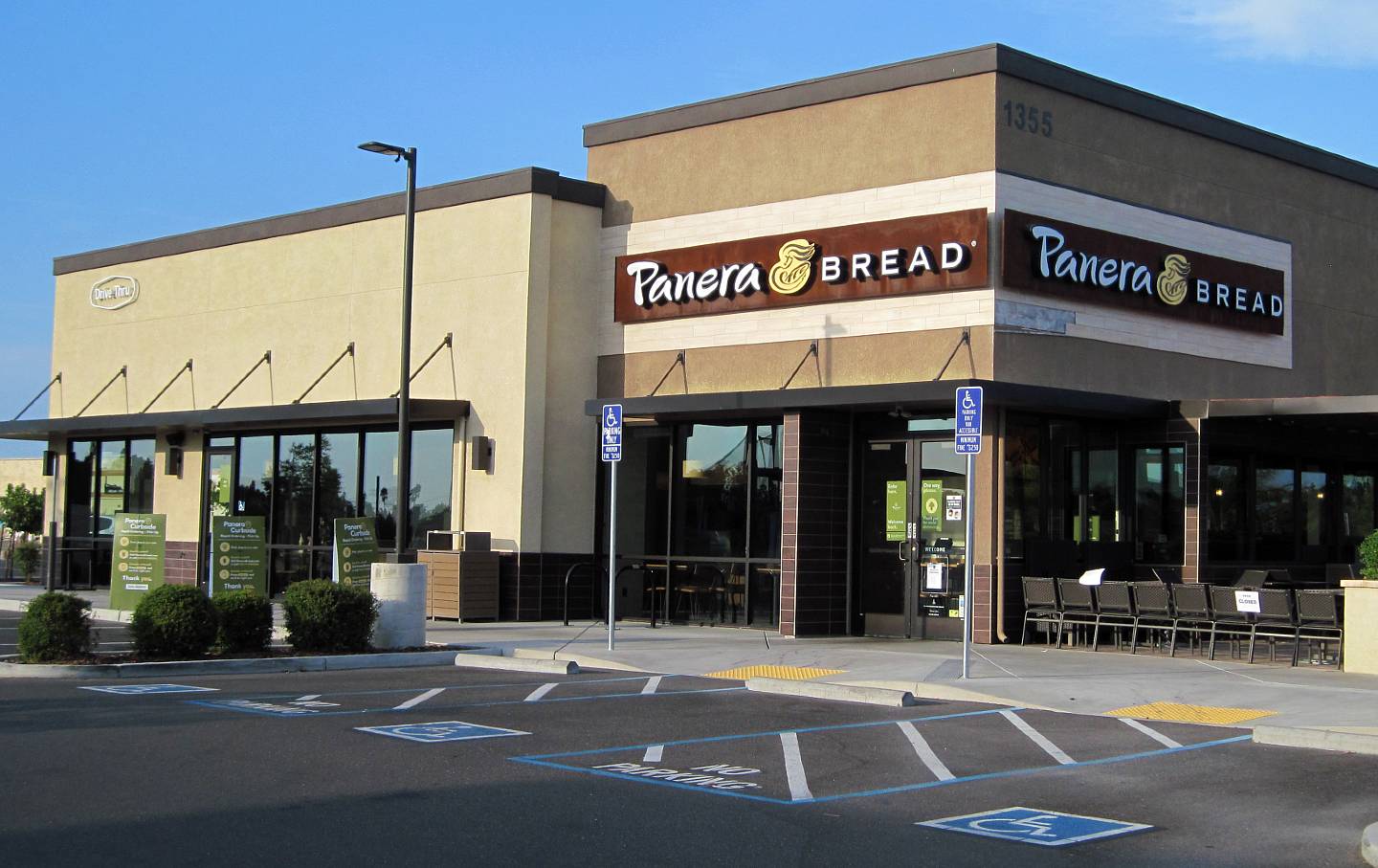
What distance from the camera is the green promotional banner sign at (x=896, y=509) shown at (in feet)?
71.5

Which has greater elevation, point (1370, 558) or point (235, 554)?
point (1370, 558)

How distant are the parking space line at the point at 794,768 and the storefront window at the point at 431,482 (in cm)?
1403

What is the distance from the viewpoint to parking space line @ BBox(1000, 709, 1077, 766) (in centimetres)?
Result: 1126

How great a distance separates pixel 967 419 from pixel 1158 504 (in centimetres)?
760

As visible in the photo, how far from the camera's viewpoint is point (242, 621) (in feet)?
57.0

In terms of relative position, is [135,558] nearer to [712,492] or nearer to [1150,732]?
[712,492]

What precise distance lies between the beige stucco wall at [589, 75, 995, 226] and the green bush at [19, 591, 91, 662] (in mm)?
11789

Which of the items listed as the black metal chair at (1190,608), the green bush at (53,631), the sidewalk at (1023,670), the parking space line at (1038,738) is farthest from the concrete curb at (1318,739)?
the green bush at (53,631)

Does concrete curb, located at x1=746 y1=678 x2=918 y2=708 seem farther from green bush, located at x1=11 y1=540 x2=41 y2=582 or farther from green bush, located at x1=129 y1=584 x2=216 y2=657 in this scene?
green bush, located at x1=11 y1=540 x2=41 y2=582

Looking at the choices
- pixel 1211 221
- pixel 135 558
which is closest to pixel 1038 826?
pixel 1211 221

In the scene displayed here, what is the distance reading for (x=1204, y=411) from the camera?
69.7 feet

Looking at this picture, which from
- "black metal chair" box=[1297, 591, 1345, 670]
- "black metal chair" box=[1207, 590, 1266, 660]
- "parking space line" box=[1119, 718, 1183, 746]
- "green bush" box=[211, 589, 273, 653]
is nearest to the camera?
"parking space line" box=[1119, 718, 1183, 746]

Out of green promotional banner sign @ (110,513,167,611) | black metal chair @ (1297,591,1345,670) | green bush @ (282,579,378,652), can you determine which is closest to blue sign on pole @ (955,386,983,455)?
black metal chair @ (1297,591,1345,670)

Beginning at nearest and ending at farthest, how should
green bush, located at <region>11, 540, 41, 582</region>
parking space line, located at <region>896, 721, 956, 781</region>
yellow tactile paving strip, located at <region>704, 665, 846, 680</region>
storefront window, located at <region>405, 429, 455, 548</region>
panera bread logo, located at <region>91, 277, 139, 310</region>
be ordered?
parking space line, located at <region>896, 721, 956, 781</region> < yellow tactile paving strip, located at <region>704, 665, 846, 680</region> < storefront window, located at <region>405, 429, 455, 548</region> < panera bread logo, located at <region>91, 277, 139, 310</region> < green bush, located at <region>11, 540, 41, 582</region>
